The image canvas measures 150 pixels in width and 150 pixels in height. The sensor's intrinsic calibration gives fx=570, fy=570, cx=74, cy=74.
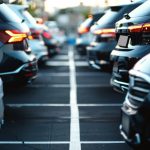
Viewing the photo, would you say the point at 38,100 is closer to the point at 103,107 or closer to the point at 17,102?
the point at 17,102

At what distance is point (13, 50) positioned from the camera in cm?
991

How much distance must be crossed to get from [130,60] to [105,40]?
4.62 metres

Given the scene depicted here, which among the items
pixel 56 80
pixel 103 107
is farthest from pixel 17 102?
pixel 56 80

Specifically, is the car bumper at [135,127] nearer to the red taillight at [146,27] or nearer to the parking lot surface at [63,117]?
the parking lot surface at [63,117]

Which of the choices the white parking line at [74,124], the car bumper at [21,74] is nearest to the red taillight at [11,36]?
the car bumper at [21,74]

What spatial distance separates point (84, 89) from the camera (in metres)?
12.9

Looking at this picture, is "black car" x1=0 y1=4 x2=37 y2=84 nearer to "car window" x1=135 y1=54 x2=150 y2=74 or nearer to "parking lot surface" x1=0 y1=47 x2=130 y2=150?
"parking lot surface" x1=0 y1=47 x2=130 y2=150

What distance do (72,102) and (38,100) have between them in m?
0.72

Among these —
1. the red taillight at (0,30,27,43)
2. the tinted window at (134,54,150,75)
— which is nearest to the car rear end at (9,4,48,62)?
the red taillight at (0,30,27,43)

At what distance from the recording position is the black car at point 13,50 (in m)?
9.68

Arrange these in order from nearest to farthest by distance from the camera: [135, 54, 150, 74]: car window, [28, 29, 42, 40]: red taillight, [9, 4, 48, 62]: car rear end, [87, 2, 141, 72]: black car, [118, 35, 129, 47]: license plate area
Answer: [135, 54, 150, 74]: car window < [118, 35, 129, 47]: license plate area < [87, 2, 141, 72]: black car < [9, 4, 48, 62]: car rear end < [28, 29, 42, 40]: red taillight

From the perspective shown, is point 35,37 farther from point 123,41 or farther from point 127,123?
point 127,123

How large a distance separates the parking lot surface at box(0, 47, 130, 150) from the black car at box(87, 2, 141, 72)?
61 centimetres

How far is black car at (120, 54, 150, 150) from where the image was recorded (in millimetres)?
5436
